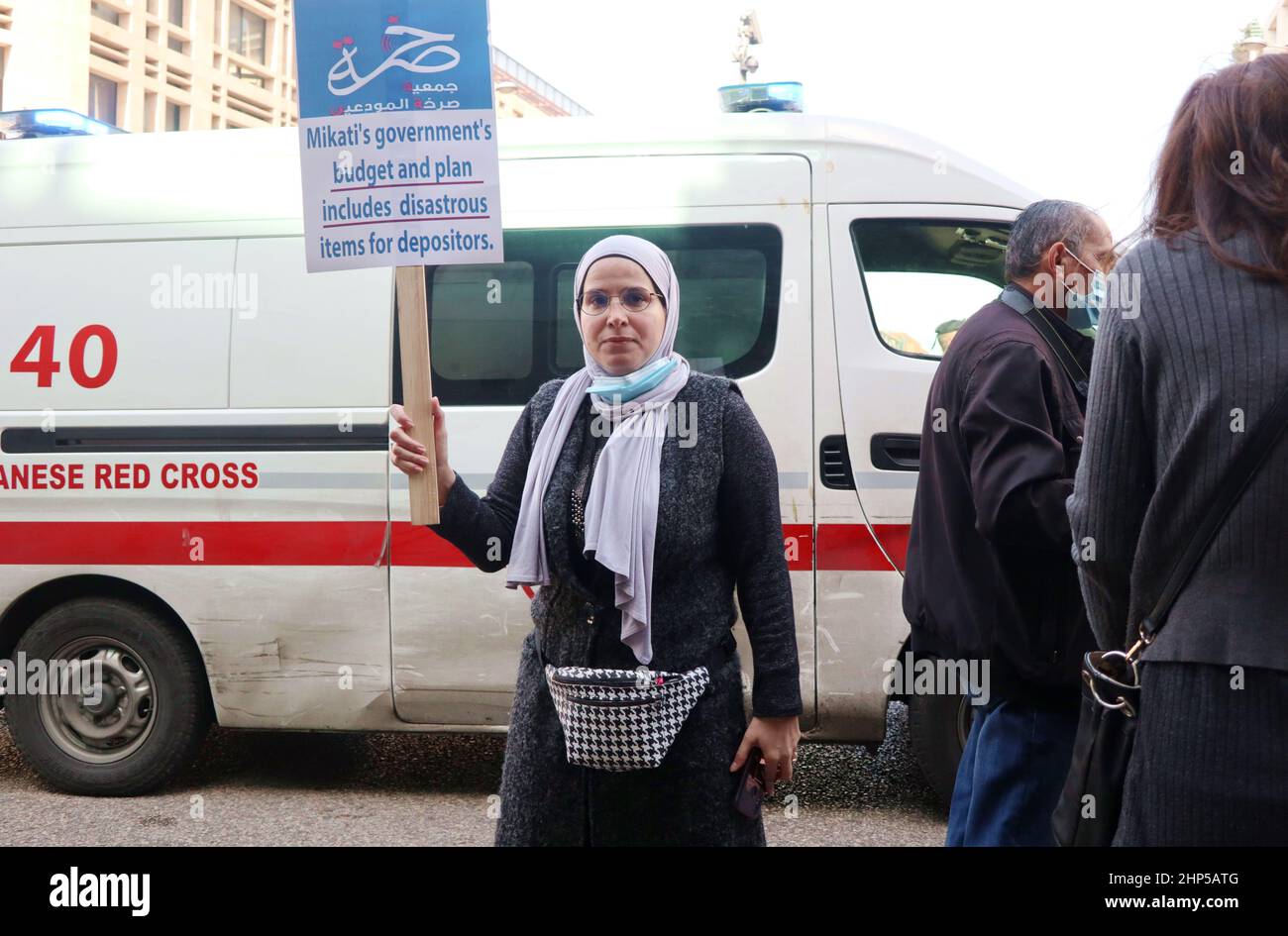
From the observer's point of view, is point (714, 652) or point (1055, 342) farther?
point (1055, 342)

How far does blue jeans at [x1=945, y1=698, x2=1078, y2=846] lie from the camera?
2734 mm

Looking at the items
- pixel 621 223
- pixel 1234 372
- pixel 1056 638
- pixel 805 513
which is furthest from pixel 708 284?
pixel 1234 372

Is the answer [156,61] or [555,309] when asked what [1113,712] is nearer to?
[555,309]

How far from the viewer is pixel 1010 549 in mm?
2695

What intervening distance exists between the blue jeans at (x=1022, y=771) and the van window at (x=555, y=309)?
2412 mm

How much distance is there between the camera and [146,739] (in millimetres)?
5355

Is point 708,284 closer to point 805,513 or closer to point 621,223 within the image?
point 621,223

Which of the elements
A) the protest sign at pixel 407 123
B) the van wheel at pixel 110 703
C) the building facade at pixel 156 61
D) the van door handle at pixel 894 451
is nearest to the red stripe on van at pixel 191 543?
the van wheel at pixel 110 703

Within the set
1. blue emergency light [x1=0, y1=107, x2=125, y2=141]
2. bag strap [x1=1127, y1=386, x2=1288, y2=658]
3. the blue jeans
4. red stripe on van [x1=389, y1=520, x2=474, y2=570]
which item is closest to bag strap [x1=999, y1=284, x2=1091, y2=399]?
the blue jeans

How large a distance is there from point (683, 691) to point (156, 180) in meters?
3.83

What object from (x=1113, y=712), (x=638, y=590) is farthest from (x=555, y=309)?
(x=1113, y=712)

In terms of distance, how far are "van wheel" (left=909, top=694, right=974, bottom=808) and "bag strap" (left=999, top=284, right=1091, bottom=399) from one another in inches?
87.2

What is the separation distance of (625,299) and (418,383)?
429mm

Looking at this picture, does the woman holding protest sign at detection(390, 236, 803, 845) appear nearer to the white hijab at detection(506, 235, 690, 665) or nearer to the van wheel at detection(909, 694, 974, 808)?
the white hijab at detection(506, 235, 690, 665)
